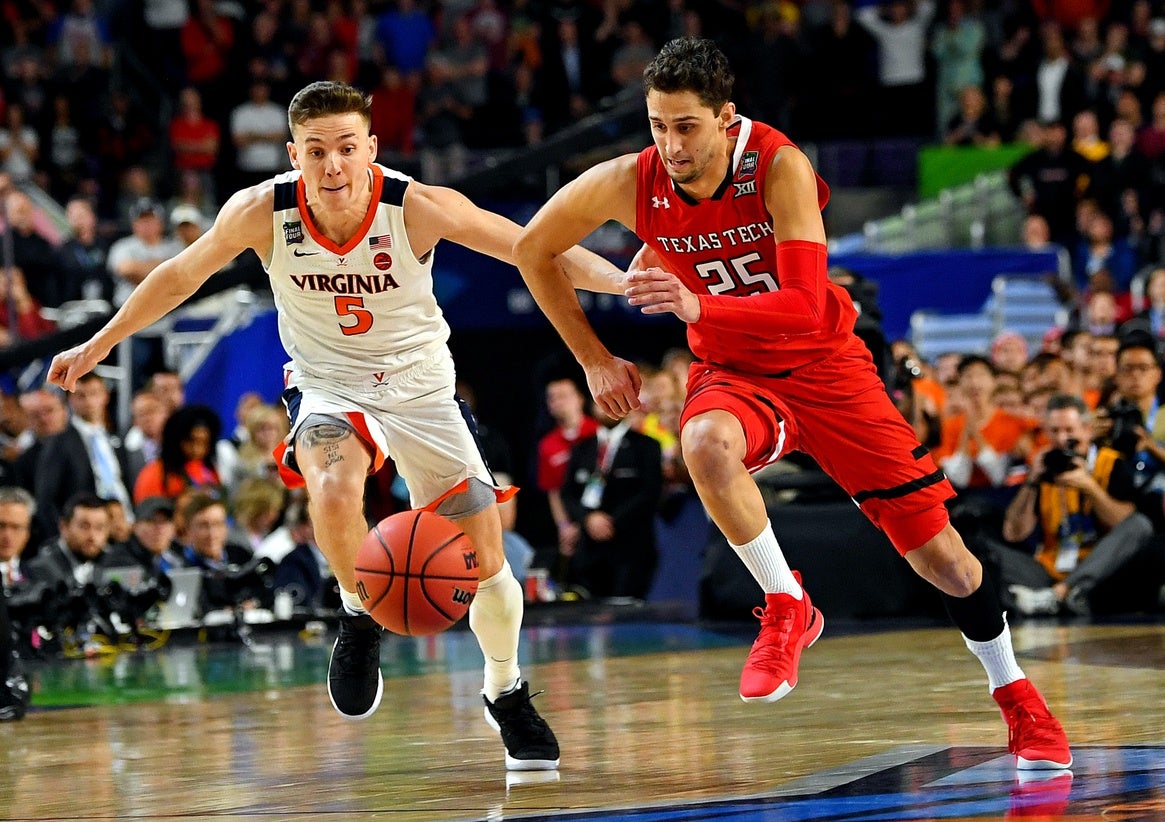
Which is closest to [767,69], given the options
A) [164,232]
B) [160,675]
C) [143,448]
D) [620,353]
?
[620,353]

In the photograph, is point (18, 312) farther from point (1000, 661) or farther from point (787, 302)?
point (1000, 661)

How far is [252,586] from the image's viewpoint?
11.3 m

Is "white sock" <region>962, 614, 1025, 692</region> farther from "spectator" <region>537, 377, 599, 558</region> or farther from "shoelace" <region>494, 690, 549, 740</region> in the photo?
"spectator" <region>537, 377, 599, 558</region>

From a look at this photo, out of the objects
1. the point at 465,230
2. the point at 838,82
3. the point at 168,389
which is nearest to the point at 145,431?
the point at 168,389

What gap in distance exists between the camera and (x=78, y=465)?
38.7 feet

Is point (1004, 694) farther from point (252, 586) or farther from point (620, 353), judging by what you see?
point (620, 353)

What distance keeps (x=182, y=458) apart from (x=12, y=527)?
1671 mm

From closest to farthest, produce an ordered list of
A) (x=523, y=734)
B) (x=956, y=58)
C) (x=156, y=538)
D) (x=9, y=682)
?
1. (x=523, y=734)
2. (x=9, y=682)
3. (x=156, y=538)
4. (x=956, y=58)

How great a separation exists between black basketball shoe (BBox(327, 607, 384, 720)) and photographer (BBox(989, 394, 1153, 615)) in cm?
489

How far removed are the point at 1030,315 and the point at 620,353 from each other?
338cm

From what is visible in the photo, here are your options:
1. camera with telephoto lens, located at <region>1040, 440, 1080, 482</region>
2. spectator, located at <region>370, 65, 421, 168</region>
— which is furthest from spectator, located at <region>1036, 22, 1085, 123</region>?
camera with telephoto lens, located at <region>1040, 440, 1080, 482</region>

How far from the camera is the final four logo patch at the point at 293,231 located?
6387 mm

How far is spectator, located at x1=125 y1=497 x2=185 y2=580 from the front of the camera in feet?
37.1

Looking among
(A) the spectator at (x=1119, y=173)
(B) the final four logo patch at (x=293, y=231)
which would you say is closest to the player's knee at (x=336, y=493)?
(B) the final four logo patch at (x=293, y=231)
